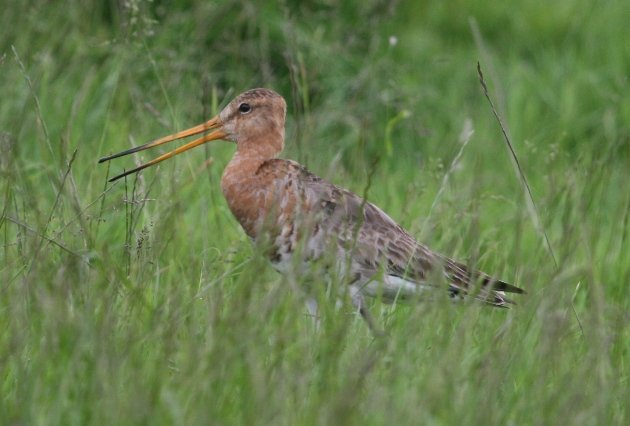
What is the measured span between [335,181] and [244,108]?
59 cm

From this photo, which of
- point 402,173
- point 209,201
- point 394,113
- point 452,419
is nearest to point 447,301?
point 452,419

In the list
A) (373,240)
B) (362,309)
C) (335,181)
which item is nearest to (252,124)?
(335,181)

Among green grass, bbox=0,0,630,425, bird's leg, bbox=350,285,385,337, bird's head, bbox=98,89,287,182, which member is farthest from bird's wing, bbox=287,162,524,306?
bird's leg, bbox=350,285,385,337

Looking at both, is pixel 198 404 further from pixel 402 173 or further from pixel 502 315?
pixel 402 173

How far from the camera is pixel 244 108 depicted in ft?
18.5

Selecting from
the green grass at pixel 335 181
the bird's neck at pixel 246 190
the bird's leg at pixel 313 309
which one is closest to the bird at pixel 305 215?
the bird's neck at pixel 246 190

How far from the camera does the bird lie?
5.03 m

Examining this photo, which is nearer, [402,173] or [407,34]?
[402,173]

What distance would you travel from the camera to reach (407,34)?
8.53m

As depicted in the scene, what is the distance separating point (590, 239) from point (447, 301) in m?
0.61

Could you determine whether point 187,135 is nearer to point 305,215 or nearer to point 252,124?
point 252,124

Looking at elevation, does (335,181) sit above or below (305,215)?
below

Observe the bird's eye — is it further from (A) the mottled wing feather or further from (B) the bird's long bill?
(A) the mottled wing feather

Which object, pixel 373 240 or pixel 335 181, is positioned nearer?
pixel 373 240
